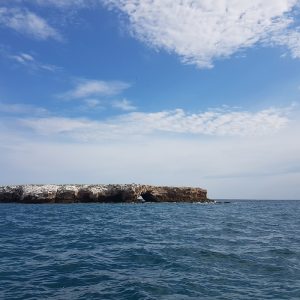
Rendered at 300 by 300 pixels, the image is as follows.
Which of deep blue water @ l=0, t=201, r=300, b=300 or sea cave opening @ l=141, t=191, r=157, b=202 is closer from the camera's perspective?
deep blue water @ l=0, t=201, r=300, b=300

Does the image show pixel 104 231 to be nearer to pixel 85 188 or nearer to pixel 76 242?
pixel 76 242

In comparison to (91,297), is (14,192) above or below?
above

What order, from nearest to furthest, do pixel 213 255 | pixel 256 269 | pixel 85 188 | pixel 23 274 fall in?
pixel 23 274 → pixel 256 269 → pixel 213 255 → pixel 85 188

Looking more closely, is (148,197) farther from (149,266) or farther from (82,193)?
(149,266)

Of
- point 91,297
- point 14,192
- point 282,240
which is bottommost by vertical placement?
point 91,297

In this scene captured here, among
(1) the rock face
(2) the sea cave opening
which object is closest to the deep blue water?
(1) the rock face

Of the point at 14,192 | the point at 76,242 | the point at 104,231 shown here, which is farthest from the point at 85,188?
the point at 76,242

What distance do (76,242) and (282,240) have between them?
11874 millimetres

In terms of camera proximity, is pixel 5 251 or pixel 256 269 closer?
pixel 256 269

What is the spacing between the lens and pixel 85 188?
79.4 meters

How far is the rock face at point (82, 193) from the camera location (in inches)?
3000

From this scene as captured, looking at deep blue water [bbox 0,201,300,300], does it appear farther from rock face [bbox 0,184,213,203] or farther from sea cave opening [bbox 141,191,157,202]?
Result: sea cave opening [bbox 141,191,157,202]

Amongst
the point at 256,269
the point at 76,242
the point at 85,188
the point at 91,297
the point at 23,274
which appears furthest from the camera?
the point at 85,188

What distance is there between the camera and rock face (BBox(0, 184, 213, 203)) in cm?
7619
